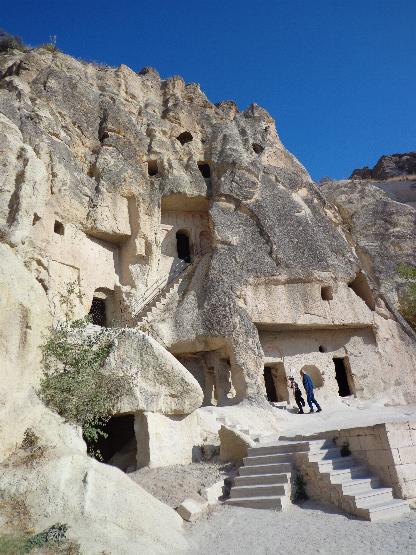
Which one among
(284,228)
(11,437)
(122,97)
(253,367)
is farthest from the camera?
(122,97)

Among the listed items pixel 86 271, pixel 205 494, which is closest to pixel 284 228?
pixel 86 271

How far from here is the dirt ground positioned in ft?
25.2

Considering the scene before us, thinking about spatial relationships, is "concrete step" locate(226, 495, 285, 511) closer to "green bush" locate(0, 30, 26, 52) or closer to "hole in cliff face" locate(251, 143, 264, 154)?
"hole in cliff face" locate(251, 143, 264, 154)

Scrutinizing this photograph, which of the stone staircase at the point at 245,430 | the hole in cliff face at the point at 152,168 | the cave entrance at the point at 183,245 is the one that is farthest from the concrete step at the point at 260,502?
the hole in cliff face at the point at 152,168

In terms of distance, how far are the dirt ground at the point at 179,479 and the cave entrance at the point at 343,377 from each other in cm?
884

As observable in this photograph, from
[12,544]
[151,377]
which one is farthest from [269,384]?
[12,544]

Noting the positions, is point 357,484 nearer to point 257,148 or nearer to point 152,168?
point 152,168

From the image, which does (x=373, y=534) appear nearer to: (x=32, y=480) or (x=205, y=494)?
(x=205, y=494)

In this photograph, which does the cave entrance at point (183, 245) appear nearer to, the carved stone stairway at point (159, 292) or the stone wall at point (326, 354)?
the carved stone stairway at point (159, 292)

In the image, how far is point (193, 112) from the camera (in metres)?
22.3

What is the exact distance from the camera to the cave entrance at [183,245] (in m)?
19.8

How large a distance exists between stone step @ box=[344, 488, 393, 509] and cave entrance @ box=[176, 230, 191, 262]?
547 inches

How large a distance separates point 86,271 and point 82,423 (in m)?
8.52

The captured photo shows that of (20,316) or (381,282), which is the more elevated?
(381,282)
